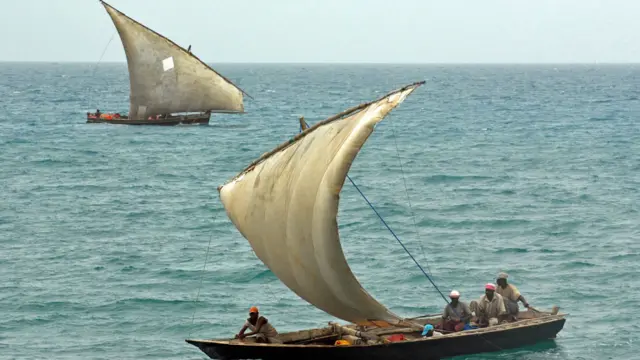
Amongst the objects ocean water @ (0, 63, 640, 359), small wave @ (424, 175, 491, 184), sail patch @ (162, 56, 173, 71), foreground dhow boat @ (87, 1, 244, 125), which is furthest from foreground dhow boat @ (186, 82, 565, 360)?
sail patch @ (162, 56, 173, 71)

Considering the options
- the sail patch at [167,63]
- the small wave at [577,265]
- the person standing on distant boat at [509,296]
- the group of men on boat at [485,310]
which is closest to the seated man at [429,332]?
the group of men on boat at [485,310]

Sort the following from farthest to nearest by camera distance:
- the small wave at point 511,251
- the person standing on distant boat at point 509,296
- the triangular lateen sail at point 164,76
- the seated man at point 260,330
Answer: the triangular lateen sail at point 164,76 → the small wave at point 511,251 → the person standing on distant boat at point 509,296 → the seated man at point 260,330

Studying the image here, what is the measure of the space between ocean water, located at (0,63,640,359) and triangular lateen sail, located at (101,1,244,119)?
3.18 m

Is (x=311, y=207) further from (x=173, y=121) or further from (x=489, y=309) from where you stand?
(x=173, y=121)

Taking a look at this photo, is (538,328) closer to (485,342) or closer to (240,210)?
(485,342)

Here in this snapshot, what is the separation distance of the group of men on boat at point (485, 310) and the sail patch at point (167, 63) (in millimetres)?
57506

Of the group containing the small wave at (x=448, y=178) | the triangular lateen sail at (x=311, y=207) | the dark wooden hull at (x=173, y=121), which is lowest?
the small wave at (x=448, y=178)

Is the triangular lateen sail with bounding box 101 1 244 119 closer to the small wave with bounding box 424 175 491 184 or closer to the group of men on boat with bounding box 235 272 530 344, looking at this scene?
the small wave with bounding box 424 175 491 184

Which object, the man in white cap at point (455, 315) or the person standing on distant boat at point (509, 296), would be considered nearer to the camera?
the man in white cap at point (455, 315)

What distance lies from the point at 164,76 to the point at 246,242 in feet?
133

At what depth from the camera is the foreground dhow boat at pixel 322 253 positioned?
24.2 m

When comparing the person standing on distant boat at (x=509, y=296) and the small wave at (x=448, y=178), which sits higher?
the person standing on distant boat at (x=509, y=296)

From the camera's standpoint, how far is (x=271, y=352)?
2412cm

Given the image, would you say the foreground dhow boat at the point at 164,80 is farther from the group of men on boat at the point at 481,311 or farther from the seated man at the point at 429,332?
the seated man at the point at 429,332
